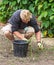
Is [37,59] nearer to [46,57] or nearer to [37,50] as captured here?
[46,57]

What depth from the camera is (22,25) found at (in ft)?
19.6

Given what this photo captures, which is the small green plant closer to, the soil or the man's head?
the soil

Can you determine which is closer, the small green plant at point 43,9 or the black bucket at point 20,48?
the black bucket at point 20,48

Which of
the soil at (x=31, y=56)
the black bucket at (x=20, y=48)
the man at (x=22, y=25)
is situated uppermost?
the man at (x=22, y=25)

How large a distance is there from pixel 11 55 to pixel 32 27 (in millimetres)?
723

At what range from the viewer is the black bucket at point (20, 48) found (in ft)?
18.2

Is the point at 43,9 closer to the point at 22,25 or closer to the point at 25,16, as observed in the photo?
the point at 22,25

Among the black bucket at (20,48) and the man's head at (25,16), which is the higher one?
the man's head at (25,16)

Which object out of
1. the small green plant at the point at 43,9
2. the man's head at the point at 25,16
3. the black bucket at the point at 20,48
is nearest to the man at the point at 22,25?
the man's head at the point at 25,16

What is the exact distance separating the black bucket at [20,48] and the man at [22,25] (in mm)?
222

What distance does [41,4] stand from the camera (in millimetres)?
7691

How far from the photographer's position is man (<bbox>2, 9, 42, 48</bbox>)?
5615 millimetres

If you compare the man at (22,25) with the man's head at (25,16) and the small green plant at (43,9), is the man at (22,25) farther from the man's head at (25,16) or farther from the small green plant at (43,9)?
the small green plant at (43,9)

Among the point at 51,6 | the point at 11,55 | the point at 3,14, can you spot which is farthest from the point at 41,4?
the point at 11,55
